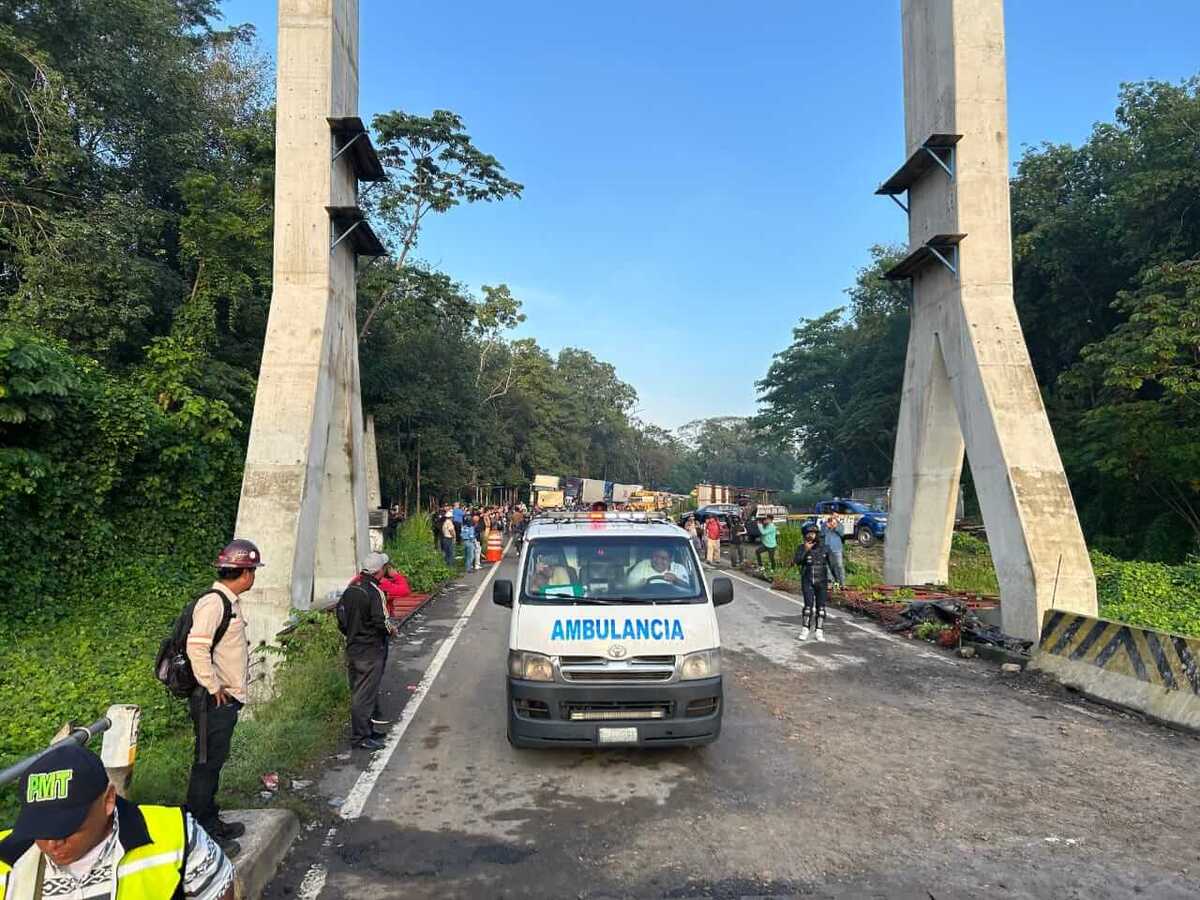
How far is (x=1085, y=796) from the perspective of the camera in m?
5.68

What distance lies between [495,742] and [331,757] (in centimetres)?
138

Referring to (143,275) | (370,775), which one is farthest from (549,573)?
(143,275)

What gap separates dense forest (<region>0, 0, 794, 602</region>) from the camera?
13.3 m

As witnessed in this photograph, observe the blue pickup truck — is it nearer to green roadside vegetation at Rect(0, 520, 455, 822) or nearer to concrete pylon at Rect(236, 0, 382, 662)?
concrete pylon at Rect(236, 0, 382, 662)

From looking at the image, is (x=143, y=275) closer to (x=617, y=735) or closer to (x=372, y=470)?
(x=372, y=470)

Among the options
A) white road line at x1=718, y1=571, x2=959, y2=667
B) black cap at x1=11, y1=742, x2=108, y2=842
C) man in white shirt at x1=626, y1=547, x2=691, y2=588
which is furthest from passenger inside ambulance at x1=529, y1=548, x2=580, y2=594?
white road line at x1=718, y1=571, x2=959, y2=667

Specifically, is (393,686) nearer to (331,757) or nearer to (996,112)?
(331,757)

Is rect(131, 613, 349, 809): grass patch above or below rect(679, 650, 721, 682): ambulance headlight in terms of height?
below

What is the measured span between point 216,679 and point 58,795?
239 cm

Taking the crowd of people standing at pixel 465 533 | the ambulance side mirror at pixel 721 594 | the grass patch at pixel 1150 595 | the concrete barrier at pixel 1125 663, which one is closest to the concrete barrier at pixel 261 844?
the ambulance side mirror at pixel 721 594

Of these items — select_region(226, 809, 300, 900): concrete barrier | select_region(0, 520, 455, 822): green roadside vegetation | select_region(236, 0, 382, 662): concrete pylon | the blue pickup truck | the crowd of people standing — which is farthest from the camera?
the blue pickup truck

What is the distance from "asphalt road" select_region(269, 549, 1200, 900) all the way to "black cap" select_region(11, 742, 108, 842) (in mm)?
2580

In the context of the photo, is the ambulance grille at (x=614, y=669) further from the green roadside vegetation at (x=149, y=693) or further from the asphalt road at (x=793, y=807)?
the green roadside vegetation at (x=149, y=693)

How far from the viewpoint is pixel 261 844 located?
437cm
